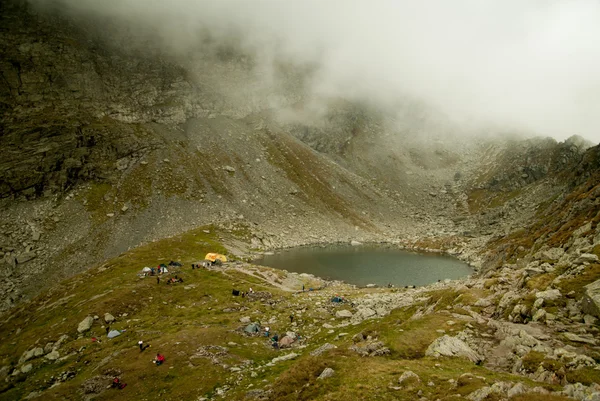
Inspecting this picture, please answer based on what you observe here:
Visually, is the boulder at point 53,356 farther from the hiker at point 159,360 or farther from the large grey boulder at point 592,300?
the large grey boulder at point 592,300

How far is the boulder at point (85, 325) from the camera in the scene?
47.4 m

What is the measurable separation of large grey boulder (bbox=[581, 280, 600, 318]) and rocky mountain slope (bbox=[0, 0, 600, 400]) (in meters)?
0.15

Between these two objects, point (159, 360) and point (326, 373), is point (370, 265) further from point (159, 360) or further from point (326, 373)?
point (326, 373)

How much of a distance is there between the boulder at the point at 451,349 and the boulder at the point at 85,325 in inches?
1843

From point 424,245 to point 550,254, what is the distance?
97340mm

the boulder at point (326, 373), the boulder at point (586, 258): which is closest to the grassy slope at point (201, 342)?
the boulder at point (326, 373)

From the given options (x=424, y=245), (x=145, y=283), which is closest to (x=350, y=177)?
(x=424, y=245)

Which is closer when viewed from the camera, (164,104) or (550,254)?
(550,254)

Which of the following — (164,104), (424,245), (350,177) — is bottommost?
(424,245)

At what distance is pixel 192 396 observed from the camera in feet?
93.9

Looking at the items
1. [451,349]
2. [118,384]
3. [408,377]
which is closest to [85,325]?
[118,384]

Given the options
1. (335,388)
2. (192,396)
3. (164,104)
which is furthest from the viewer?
(164,104)

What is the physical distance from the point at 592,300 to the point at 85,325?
57.9 meters

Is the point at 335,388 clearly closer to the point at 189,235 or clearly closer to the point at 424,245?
the point at 189,235
